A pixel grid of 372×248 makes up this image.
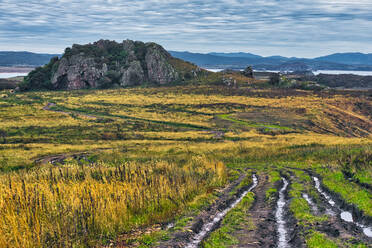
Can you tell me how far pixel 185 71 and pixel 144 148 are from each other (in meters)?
146

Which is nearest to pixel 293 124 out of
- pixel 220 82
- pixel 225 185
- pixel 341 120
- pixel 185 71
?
pixel 341 120

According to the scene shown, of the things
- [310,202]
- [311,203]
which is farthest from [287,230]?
[310,202]

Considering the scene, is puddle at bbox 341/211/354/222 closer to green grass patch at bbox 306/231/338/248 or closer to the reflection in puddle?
the reflection in puddle

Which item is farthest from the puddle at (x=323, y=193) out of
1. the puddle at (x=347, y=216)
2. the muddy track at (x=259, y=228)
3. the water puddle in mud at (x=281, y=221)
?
the muddy track at (x=259, y=228)

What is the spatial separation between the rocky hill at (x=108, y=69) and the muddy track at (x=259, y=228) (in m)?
156

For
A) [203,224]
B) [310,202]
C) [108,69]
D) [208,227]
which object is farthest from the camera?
[108,69]

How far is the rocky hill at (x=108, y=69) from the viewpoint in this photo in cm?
16338

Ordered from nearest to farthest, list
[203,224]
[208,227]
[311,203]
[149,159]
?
1. [208,227]
2. [203,224]
3. [311,203]
4. [149,159]

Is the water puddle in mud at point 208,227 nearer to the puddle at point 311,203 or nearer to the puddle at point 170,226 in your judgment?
the puddle at point 170,226

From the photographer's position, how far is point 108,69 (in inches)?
6885

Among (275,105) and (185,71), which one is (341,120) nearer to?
(275,105)

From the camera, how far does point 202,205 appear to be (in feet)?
57.6

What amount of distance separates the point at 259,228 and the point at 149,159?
22.4 m

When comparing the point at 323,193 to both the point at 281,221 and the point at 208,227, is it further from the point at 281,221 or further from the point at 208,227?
the point at 208,227
